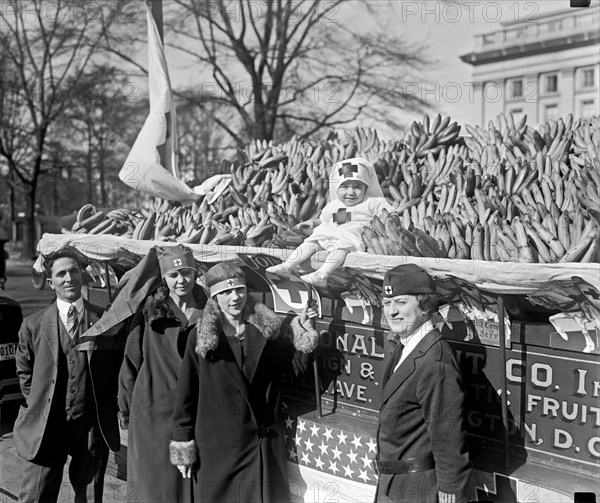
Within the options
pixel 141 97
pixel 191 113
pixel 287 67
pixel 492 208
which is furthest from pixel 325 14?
pixel 492 208

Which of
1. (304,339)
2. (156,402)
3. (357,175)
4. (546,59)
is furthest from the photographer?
(546,59)

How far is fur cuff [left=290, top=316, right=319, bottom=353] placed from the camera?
3605mm

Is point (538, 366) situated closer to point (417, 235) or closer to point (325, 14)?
point (417, 235)

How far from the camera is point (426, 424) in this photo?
9.29 ft

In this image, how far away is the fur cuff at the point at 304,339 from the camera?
3605 mm

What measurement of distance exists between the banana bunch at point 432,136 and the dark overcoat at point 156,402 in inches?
88.6

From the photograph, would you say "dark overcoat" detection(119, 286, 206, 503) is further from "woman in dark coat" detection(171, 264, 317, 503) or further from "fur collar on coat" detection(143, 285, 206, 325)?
"woman in dark coat" detection(171, 264, 317, 503)

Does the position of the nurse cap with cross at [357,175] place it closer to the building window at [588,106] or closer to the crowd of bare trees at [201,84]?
the crowd of bare trees at [201,84]

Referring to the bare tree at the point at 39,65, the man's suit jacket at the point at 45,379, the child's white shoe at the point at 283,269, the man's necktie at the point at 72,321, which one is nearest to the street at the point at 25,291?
the bare tree at the point at 39,65

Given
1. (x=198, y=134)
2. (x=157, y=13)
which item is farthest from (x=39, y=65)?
(x=157, y=13)

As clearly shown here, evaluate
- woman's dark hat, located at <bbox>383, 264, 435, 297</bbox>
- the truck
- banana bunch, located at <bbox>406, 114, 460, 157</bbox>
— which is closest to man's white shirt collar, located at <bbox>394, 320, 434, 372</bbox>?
woman's dark hat, located at <bbox>383, 264, 435, 297</bbox>

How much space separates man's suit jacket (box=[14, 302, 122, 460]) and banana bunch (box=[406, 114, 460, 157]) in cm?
260

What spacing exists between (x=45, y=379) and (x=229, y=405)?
4.15 feet

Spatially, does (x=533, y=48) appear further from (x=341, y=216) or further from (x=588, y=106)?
(x=341, y=216)
